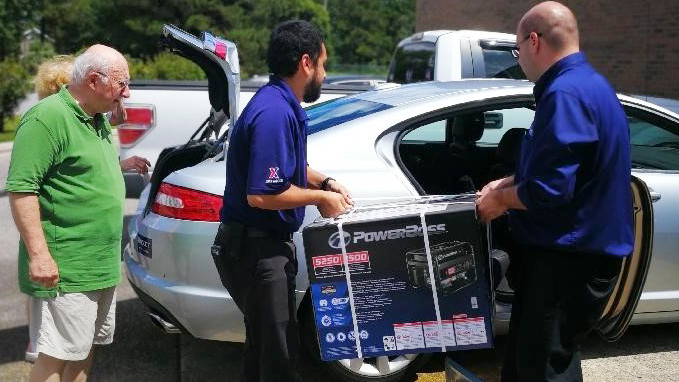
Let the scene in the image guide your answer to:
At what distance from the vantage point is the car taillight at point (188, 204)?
143 inches

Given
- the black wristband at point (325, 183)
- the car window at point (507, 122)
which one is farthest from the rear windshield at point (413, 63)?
the black wristband at point (325, 183)

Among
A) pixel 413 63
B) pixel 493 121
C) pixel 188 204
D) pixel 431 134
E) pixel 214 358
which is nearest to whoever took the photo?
pixel 188 204

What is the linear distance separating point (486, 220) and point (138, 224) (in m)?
2.11

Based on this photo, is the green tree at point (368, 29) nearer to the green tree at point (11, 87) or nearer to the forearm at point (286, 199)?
the green tree at point (11, 87)

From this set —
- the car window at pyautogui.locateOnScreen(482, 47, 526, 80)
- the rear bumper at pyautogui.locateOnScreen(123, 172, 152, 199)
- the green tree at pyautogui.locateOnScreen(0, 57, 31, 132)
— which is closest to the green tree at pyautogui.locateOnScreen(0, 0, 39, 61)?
the green tree at pyautogui.locateOnScreen(0, 57, 31, 132)

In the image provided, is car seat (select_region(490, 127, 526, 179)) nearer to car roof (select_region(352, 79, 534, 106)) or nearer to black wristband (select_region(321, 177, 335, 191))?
car roof (select_region(352, 79, 534, 106))

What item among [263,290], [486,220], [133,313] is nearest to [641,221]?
[486,220]

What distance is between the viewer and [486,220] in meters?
2.77

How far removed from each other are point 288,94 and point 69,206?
3.21 feet

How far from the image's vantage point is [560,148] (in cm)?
247

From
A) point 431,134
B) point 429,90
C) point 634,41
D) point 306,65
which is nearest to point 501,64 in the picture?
point 431,134

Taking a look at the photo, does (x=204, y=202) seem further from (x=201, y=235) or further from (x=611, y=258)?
(x=611, y=258)

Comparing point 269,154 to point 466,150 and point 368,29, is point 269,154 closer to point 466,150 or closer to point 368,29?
point 466,150

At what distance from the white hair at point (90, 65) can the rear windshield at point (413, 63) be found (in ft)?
17.4
